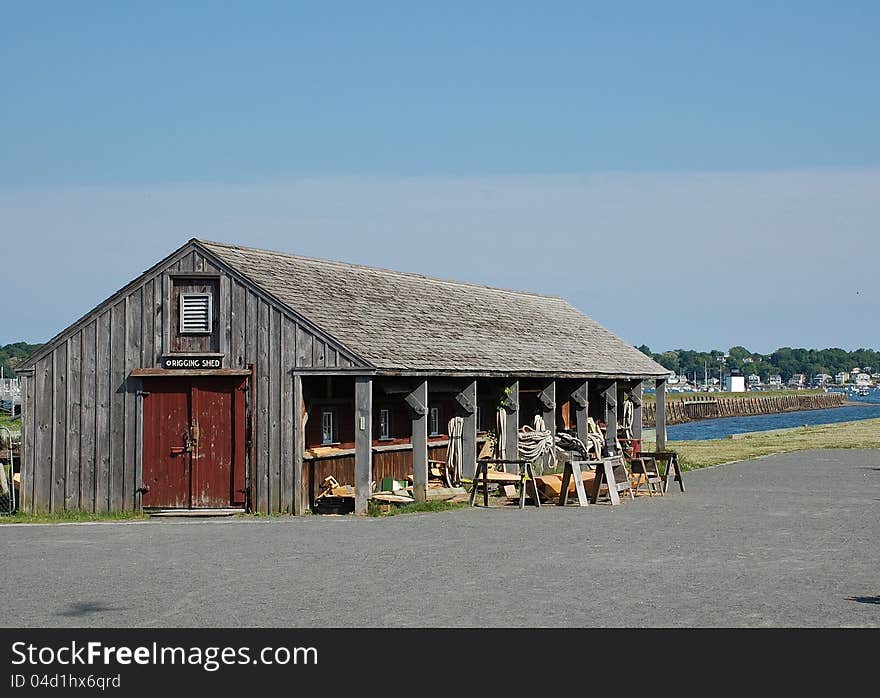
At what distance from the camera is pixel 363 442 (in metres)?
22.6

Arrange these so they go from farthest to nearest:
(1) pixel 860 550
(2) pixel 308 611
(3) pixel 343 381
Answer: (3) pixel 343 381
(1) pixel 860 550
(2) pixel 308 611

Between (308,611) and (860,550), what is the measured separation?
27.9 feet

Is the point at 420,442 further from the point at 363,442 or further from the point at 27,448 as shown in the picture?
the point at 27,448

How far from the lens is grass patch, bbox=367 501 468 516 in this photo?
2259 cm

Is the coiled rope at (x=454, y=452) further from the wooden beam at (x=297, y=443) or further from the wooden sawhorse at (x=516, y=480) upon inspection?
the wooden beam at (x=297, y=443)

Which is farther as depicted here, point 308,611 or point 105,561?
point 105,561

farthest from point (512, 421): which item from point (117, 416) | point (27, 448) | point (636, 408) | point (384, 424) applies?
point (636, 408)

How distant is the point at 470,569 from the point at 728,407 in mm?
125518

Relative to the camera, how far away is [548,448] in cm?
3031

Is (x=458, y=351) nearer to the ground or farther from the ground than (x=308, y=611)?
farther from the ground

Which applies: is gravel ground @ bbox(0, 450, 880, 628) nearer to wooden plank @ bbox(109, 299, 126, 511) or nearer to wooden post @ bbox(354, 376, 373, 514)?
wooden post @ bbox(354, 376, 373, 514)

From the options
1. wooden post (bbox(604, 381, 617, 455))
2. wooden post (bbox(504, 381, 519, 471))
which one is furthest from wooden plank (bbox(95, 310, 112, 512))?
wooden post (bbox(604, 381, 617, 455))
